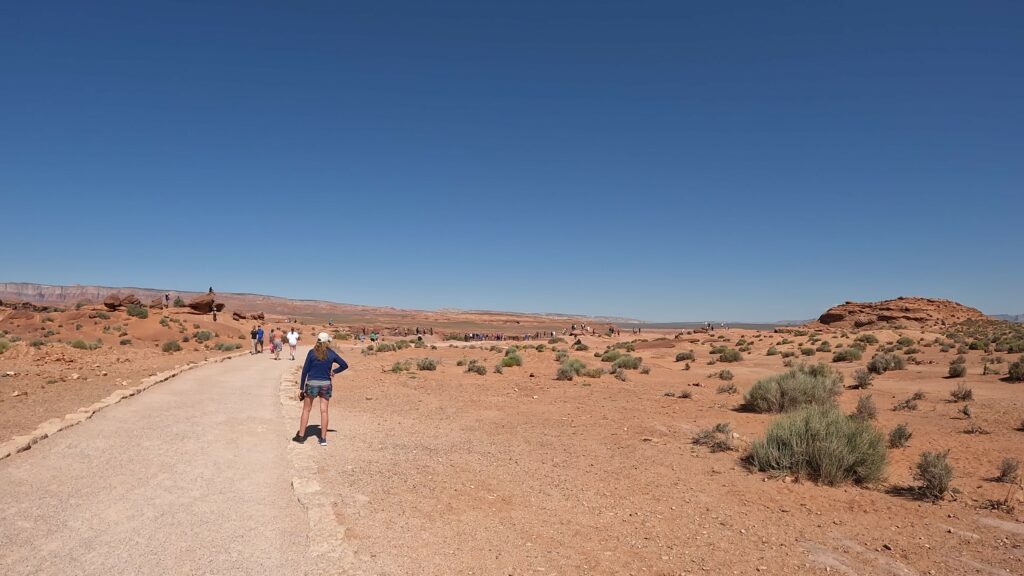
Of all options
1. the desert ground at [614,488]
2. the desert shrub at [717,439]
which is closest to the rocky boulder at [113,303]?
the desert ground at [614,488]

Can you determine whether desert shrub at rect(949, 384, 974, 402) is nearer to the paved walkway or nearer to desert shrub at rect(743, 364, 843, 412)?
desert shrub at rect(743, 364, 843, 412)

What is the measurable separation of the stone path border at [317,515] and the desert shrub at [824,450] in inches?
269

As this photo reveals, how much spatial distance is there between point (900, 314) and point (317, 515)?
262ft

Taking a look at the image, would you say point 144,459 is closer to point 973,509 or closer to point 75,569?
point 75,569

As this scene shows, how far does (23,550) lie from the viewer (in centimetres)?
480

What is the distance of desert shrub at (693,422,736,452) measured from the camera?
10406 millimetres

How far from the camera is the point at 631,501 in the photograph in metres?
7.32

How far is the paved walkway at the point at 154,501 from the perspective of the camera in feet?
15.5

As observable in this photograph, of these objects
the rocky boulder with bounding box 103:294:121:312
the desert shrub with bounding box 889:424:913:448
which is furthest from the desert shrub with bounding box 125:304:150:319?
the desert shrub with bounding box 889:424:913:448

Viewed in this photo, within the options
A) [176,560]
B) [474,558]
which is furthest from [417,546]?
[176,560]

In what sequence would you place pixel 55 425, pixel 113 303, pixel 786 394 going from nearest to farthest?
pixel 55 425 → pixel 786 394 → pixel 113 303

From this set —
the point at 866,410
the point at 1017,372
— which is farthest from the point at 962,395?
the point at 1017,372

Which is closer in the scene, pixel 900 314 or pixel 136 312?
pixel 136 312

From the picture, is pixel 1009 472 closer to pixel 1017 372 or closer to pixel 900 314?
pixel 1017 372
